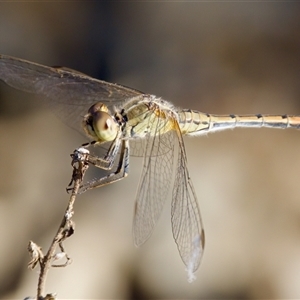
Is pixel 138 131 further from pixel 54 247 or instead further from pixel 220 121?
pixel 54 247

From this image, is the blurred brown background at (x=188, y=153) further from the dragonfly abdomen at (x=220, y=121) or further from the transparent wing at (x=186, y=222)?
the transparent wing at (x=186, y=222)

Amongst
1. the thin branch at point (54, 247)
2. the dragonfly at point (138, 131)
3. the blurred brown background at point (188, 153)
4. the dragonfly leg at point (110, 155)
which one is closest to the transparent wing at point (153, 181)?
the dragonfly at point (138, 131)

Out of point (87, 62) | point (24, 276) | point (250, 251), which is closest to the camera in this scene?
point (24, 276)

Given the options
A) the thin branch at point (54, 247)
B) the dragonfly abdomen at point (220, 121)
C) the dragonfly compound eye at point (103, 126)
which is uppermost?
the dragonfly abdomen at point (220, 121)

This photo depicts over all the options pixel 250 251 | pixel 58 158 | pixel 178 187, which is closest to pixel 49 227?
pixel 58 158

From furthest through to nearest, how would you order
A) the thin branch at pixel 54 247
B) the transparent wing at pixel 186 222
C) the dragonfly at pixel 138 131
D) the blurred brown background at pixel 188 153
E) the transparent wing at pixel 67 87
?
the blurred brown background at pixel 188 153
the transparent wing at pixel 67 87
the dragonfly at pixel 138 131
the transparent wing at pixel 186 222
the thin branch at pixel 54 247

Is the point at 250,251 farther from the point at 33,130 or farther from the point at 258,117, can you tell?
the point at 33,130
